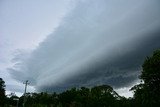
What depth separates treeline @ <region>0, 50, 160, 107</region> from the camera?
6819 centimetres

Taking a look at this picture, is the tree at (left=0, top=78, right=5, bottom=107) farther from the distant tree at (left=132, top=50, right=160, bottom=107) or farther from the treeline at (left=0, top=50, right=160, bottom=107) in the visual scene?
the distant tree at (left=132, top=50, right=160, bottom=107)

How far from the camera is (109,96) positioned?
13250 centimetres

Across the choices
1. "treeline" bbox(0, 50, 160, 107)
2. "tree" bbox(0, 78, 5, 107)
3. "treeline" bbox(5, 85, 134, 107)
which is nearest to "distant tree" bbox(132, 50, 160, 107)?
"treeline" bbox(0, 50, 160, 107)

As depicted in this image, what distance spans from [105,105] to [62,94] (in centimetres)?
5035

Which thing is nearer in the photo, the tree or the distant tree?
the distant tree

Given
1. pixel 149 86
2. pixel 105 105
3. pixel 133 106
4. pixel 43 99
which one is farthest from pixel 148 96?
pixel 43 99

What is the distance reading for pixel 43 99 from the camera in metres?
150

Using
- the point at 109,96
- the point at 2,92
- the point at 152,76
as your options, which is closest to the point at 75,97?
the point at 109,96

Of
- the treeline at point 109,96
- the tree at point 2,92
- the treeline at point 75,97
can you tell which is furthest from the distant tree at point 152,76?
the tree at point 2,92

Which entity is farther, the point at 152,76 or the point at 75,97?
the point at 75,97

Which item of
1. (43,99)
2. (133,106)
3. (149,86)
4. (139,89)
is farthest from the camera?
(43,99)

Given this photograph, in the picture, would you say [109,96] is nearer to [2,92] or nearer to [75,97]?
[75,97]

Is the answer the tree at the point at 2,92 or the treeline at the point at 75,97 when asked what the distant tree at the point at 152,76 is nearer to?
the treeline at the point at 75,97

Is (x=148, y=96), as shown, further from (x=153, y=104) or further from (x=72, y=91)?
(x=72, y=91)
